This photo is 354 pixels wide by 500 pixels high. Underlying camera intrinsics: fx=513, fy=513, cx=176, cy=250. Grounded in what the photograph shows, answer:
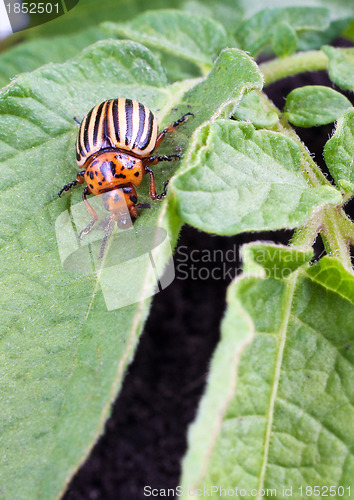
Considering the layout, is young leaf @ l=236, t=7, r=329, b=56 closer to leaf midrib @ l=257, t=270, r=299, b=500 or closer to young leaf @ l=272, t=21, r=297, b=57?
young leaf @ l=272, t=21, r=297, b=57

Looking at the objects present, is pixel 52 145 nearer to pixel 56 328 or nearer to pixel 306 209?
pixel 56 328

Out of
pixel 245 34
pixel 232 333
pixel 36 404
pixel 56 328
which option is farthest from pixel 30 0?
pixel 232 333

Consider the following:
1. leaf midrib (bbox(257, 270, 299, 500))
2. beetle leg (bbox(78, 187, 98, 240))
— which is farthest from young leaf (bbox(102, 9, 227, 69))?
leaf midrib (bbox(257, 270, 299, 500))

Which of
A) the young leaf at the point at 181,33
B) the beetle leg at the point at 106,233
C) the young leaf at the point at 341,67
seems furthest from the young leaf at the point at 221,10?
the beetle leg at the point at 106,233

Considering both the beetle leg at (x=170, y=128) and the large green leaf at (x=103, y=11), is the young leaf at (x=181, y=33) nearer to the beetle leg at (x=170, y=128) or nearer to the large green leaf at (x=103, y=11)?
the beetle leg at (x=170, y=128)

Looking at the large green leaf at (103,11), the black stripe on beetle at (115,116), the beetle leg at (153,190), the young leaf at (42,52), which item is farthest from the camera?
the large green leaf at (103,11)

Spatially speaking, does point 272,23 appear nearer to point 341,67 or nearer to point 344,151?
point 341,67

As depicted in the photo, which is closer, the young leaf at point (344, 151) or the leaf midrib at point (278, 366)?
the leaf midrib at point (278, 366)

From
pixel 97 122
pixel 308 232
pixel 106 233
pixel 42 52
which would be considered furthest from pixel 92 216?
pixel 42 52
